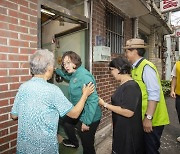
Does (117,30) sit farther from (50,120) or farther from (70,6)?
(50,120)

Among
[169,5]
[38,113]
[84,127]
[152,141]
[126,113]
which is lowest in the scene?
[152,141]

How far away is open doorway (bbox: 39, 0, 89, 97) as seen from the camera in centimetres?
304

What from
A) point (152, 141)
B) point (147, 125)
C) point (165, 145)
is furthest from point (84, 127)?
point (165, 145)

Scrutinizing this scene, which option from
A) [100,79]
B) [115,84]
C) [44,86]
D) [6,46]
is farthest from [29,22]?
[115,84]

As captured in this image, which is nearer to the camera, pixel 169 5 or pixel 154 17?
pixel 169 5

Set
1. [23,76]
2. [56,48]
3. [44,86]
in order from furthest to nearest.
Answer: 1. [56,48]
2. [23,76]
3. [44,86]

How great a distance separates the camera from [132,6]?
5176 millimetres

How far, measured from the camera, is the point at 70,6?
3.51 metres

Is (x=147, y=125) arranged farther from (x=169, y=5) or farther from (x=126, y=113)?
(x=169, y=5)

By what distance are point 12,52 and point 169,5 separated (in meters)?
7.15

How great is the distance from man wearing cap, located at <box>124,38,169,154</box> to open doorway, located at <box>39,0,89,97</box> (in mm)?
1257

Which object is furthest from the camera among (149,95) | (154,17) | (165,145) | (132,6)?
(154,17)

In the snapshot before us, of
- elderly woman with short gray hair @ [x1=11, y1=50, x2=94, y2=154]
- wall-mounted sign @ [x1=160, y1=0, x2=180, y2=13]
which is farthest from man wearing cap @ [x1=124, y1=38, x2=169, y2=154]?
wall-mounted sign @ [x1=160, y1=0, x2=180, y2=13]

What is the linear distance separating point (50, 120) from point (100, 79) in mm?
2723
